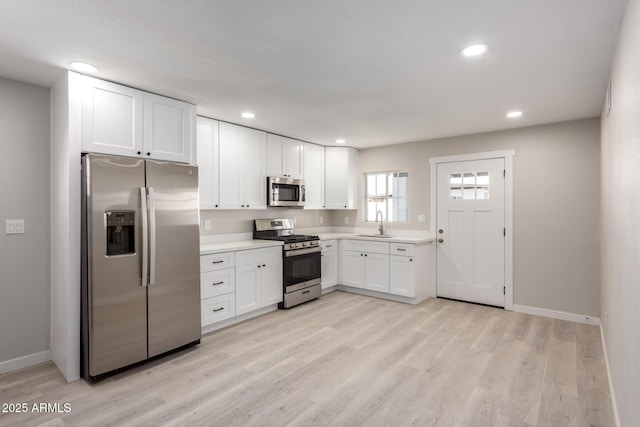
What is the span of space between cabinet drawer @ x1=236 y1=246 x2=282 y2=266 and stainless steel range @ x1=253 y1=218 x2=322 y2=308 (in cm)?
11

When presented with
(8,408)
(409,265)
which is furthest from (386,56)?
(8,408)

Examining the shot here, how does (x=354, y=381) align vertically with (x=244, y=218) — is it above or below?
below

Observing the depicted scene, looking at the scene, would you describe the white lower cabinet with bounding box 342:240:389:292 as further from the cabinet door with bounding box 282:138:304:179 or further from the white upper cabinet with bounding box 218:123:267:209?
the white upper cabinet with bounding box 218:123:267:209

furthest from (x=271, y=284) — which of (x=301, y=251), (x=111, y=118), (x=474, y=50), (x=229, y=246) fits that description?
(x=474, y=50)

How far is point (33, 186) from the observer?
9.60ft

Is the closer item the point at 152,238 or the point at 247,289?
the point at 152,238

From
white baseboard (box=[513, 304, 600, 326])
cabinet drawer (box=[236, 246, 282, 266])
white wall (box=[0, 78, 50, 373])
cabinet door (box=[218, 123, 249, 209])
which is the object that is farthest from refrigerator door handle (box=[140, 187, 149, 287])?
white baseboard (box=[513, 304, 600, 326])

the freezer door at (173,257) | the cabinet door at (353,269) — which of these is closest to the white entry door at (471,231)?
the cabinet door at (353,269)

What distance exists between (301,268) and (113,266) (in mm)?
2377

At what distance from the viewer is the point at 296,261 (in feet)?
14.9

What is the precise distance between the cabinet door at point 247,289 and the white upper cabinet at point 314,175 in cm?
167

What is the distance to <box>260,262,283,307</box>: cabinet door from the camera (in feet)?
13.6

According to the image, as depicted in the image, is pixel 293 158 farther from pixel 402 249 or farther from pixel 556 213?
pixel 556 213

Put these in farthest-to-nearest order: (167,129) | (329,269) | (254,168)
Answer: (329,269)
(254,168)
(167,129)
